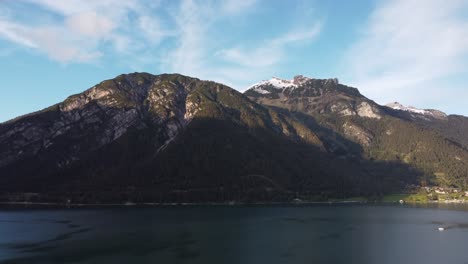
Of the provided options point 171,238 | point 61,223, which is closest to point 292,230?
point 171,238

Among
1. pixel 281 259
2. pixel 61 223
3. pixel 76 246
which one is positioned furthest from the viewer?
pixel 61 223

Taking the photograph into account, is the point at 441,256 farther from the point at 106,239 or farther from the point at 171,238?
the point at 106,239

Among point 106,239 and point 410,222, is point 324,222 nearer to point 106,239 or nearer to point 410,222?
point 410,222

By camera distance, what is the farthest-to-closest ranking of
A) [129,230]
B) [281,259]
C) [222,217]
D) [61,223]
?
1. [222,217]
2. [61,223]
3. [129,230]
4. [281,259]

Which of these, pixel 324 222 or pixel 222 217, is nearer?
pixel 324 222

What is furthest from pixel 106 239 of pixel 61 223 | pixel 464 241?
pixel 464 241

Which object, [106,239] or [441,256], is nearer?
[441,256]
